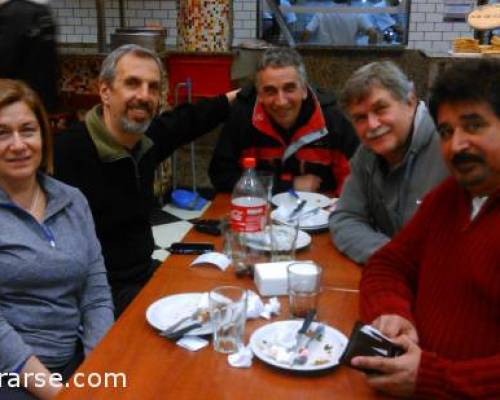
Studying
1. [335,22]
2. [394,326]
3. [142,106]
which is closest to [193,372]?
[394,326]

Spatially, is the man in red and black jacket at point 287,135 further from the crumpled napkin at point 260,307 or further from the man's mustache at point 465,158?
the man's mustache at point 465,158

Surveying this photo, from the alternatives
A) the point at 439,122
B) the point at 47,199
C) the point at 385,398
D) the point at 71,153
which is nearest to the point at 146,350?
the point at 385,398

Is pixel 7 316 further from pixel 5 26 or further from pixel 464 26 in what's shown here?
pixel 464 26

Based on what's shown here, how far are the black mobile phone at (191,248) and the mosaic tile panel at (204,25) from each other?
9.66 ft

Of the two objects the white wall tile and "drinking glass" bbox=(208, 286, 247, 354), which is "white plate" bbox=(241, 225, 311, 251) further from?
the white wall tile

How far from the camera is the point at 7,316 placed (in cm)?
181

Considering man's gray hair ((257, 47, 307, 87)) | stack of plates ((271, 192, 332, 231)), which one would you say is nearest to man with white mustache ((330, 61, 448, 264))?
stack of plates ((271, 192, 332, 231))

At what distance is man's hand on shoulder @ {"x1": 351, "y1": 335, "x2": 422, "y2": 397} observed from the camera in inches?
50.5

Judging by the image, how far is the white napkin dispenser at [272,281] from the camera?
1740mm

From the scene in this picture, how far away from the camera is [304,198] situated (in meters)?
2.60

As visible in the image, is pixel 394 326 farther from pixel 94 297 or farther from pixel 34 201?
pixel 34 201

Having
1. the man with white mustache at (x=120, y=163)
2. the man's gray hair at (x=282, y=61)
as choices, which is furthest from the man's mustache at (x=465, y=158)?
the man's gray hair at (x=282, y=61)

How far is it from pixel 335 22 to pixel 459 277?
3979 millimetres

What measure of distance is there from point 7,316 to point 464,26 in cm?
426
